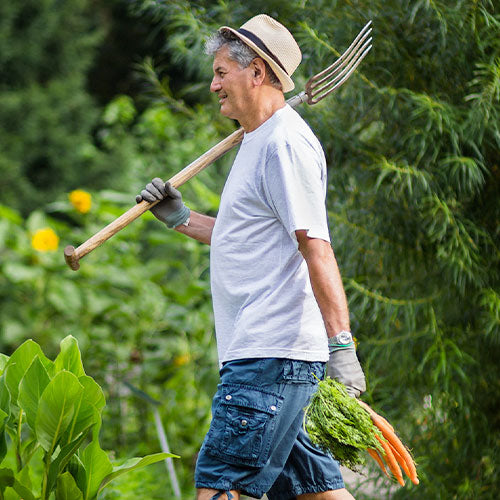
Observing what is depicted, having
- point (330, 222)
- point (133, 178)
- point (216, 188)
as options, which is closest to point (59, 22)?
point (133, 178)

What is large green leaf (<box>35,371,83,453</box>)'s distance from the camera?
2.16 metres

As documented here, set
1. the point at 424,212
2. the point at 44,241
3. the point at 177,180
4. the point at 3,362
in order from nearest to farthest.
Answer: the point at 177,180 → the point at 3,362 → the point at 424,212 → the point at 44,241

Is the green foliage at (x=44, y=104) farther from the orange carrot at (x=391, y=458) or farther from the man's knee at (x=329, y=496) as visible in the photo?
the orange carrot at (x=391, y=458)

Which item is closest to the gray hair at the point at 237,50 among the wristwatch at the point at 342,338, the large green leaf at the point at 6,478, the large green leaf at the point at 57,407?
the wristwatch at the point at 342,338

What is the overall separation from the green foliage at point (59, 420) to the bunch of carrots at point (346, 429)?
1.76ft

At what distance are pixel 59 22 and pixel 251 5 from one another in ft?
20.2

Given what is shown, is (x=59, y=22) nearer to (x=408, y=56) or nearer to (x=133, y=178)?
(x=133, y=178)

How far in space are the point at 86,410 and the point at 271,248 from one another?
2.35ft

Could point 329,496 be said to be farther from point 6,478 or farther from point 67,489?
point 6,478

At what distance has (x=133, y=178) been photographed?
205 inches

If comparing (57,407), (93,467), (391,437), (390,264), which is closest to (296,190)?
(391,437)

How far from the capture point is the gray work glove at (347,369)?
→ 1910 millimetres

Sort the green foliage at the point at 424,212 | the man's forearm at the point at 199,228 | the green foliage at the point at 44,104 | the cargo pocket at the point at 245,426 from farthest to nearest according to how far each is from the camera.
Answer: the green foliage at the point at 44,104 < the green foliage at the point at 424,212 < the man's forearm at the point at 199,228 < the cargo pocket at the point at 245,426

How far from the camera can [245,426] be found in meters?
1.97
